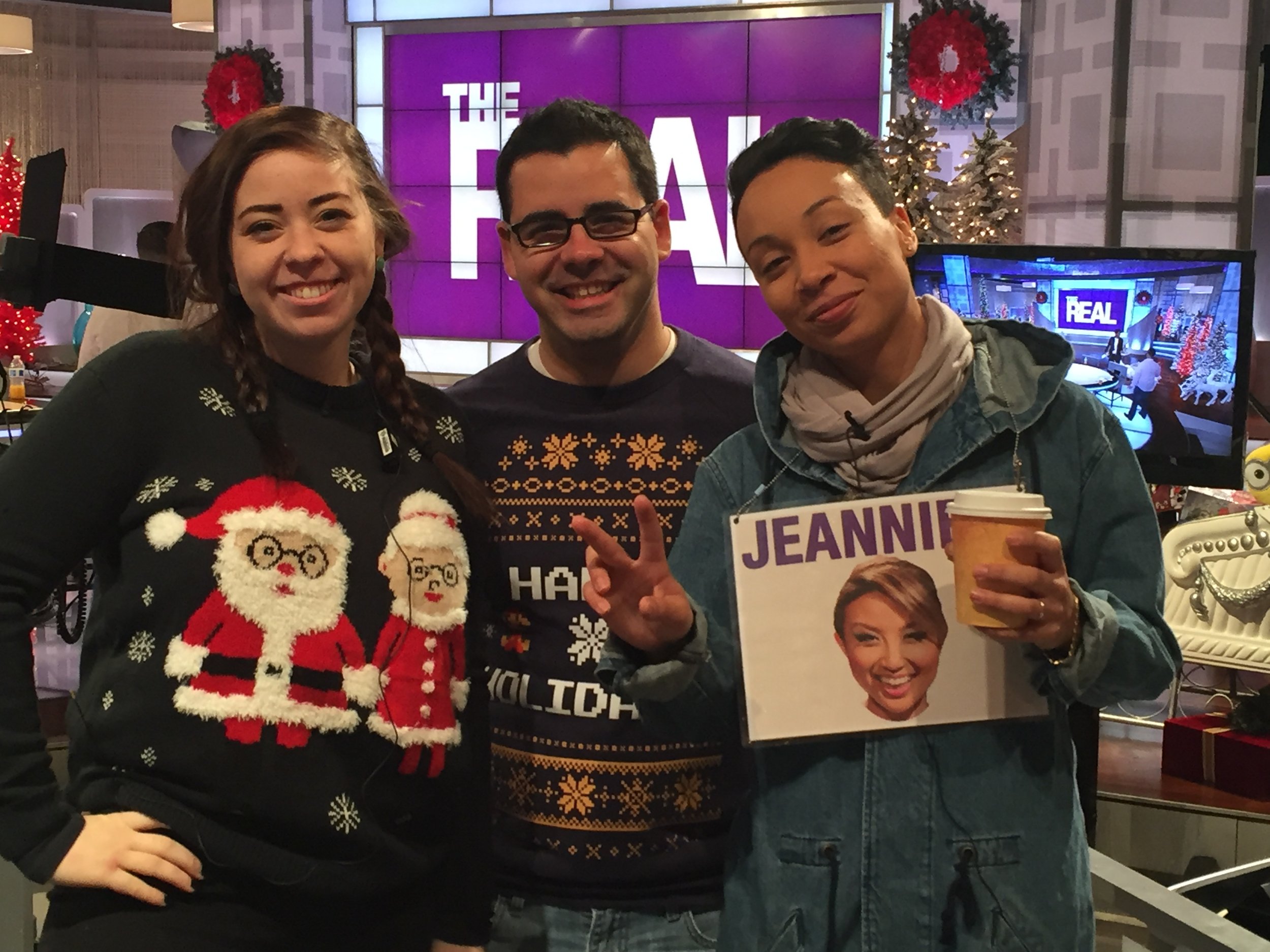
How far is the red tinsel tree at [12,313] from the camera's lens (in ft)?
22.9

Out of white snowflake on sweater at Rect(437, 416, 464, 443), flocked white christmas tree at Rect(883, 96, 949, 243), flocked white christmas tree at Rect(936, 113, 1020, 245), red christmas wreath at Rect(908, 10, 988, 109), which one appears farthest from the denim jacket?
red christmas wreath at Rect(908, 10, 988, 109)

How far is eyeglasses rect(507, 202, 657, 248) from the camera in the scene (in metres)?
1.78

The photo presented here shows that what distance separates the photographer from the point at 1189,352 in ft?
9.22

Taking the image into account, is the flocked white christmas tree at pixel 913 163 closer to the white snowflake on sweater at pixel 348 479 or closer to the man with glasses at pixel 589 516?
the man with glasses at pixel 589 516

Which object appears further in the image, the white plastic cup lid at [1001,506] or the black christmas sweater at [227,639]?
the black christmas sweater at [227,639]

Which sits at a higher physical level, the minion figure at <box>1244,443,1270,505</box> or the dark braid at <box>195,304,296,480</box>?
the dark braid at <box>195,304,296,480</box>

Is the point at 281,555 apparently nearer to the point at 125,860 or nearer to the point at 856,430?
the point at 125,860

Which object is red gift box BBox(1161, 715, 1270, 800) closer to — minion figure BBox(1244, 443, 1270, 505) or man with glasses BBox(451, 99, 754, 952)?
minion figure BBox(1244, 443, 1270, 505)

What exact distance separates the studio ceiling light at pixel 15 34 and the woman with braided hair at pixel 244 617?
817cm

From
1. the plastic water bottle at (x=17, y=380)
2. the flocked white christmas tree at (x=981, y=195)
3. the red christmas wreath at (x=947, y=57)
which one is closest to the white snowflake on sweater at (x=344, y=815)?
the flocked white christmas tree at (x=981, y=195)

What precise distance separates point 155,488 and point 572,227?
0.70 metres

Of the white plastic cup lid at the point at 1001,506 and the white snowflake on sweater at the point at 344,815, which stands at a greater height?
the white plastic cup lid at the point at 1001,506

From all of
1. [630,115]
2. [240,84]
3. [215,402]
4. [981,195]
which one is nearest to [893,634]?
[215,402]

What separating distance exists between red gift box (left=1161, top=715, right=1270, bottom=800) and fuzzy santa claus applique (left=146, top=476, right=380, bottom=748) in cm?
211
